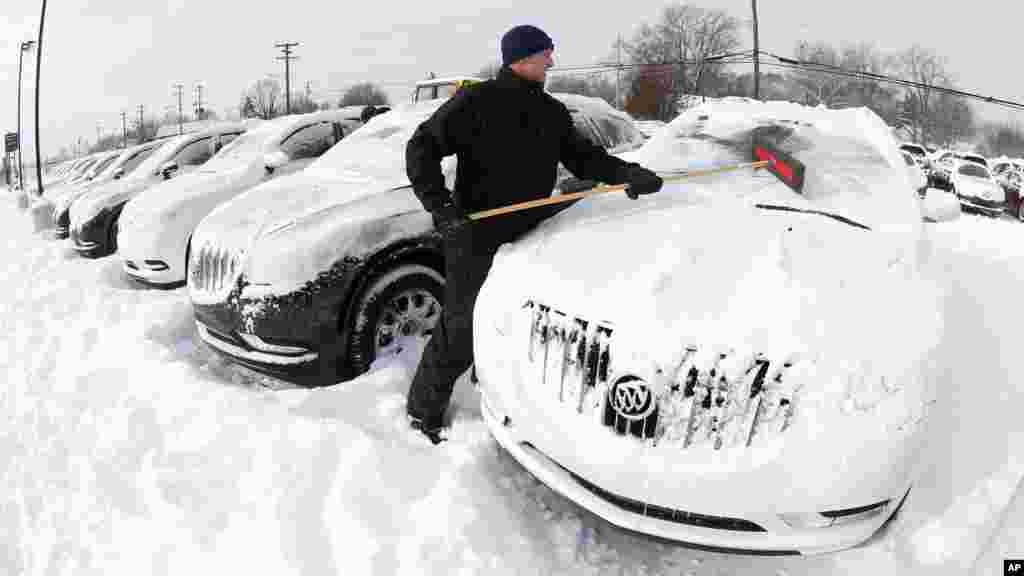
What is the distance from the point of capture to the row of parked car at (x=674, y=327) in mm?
1781

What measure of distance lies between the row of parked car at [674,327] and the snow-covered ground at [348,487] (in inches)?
10.3

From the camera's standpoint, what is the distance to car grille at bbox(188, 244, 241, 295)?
3449mm

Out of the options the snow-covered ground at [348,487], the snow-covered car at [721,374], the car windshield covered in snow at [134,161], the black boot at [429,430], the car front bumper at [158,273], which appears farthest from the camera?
the car windshield covered in snow at [134,161]

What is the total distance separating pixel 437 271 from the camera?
350cm

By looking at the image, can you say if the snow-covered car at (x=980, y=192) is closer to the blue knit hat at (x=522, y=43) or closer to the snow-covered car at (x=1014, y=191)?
the snow-covered car at (x=1014, y=191)

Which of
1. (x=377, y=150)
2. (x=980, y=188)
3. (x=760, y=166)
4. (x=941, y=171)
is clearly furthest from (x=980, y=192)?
(x=377, y=150)

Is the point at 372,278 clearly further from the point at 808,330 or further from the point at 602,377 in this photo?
the point at 808,330

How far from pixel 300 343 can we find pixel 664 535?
79.1 inches

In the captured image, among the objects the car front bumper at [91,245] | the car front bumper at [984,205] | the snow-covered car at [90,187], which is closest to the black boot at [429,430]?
the car front bumper at [91,245]

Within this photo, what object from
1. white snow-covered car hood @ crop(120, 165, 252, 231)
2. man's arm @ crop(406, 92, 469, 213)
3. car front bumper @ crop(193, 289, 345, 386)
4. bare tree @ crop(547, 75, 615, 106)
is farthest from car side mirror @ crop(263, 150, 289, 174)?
bare tree @ crop(547, 75, 615, 106)

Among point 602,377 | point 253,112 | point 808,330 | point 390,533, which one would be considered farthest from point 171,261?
point 253,112

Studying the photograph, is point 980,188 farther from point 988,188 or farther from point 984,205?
point 984,205

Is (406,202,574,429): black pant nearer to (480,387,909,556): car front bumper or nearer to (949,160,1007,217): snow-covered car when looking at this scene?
(480,387,909,556): car front bumper

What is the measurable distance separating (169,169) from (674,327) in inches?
334
